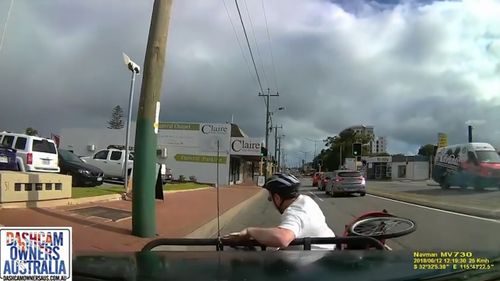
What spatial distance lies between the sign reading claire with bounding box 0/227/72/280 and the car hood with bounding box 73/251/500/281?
0.12m

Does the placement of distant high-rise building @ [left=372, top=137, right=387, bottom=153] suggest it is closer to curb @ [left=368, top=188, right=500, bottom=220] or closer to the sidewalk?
curb @ [left=368, top=188, right=500, bottom=220]

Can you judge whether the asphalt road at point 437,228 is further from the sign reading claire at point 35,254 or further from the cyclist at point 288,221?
the sign reading claire at point 35,254

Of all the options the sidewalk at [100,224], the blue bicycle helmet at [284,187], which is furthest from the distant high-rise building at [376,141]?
the blue bicycle helmet at [284,187]

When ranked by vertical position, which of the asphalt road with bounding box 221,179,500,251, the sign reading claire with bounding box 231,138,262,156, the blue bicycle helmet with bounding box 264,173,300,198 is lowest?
the asphalt road with bounding box 221,179,500,251

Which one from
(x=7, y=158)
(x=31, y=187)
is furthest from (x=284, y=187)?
(x=7, y=158)

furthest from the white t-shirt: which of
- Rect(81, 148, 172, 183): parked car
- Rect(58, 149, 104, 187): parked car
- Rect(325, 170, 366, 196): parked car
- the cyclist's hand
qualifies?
Rect(325, 170, 366, 196): parked car

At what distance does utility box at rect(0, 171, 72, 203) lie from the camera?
12156 millimetres

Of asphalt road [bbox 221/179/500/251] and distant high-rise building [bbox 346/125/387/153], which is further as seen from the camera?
distant high-rise building [bbox 346/125/387/153]

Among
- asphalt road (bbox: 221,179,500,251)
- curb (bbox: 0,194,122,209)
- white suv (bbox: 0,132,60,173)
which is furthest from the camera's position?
white suv (bbox: 0,132,60,173)

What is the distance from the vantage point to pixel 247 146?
182 ft

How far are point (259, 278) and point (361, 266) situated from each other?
0.75m

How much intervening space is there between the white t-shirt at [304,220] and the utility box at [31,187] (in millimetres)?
9634

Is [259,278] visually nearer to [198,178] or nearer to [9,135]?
[9,135]

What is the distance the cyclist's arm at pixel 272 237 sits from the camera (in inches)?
150
